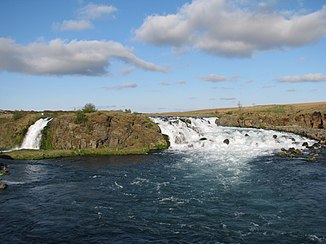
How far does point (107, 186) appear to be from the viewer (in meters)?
Result: 26.7

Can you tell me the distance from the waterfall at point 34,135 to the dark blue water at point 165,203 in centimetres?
1097

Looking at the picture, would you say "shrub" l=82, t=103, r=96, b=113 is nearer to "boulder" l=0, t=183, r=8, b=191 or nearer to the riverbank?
the riverbank

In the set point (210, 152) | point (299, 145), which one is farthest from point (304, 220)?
point (299, 145)

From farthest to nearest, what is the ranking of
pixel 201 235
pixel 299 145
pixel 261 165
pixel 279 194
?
pixel 299 145 → pixel 261 165 → pixel 279 194 → pixel 201 235

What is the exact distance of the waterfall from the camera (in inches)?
1796

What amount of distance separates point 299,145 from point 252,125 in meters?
16.7

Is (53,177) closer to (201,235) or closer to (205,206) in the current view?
(205,206)

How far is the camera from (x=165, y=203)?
21.8 m

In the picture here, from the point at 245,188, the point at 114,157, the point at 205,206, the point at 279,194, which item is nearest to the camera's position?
the point at 205,206

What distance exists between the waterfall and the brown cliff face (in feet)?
2.76

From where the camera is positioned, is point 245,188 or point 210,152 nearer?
point 245,188

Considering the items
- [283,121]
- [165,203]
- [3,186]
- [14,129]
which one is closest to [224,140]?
[283,121]

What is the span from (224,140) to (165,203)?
28682mm

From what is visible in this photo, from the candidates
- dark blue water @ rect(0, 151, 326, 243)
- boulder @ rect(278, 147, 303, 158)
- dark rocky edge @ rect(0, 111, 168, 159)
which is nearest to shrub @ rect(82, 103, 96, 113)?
dark rocky edge @ rect(0, 111, 168, 159)
